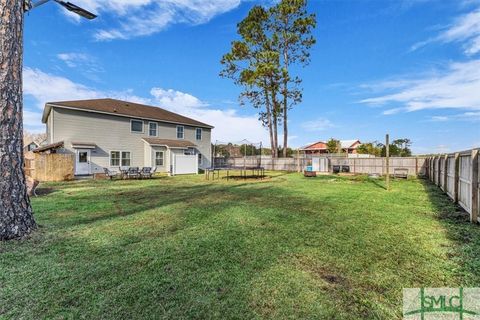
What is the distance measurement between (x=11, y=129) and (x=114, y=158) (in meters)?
15.1

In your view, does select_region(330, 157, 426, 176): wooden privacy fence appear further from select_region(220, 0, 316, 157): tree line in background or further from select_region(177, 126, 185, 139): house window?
select_region(177, 126, 185, 139): house window

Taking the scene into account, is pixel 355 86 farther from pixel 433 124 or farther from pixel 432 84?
pixel 433 124

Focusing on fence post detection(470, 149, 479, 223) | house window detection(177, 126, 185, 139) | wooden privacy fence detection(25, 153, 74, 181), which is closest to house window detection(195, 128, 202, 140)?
house window detection(177, 126, 185, 139)

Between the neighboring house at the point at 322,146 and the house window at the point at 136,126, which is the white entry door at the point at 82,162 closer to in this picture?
the house window at the point at 136,126

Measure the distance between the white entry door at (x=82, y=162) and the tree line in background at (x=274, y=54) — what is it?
14.6m

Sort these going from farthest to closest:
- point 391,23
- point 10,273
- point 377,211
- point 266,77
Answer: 1. point 266,77
2. point 391,23
3. point 377,211
4. point 10,273

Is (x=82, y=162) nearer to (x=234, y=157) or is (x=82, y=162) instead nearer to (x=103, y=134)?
(x=103, y=134)

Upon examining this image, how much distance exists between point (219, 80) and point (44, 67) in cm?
1445

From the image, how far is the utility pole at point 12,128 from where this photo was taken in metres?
3.66

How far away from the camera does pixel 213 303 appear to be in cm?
210

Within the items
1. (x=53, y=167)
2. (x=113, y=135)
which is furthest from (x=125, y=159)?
(x=53, y=167)

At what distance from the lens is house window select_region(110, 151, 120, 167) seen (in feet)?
57.5

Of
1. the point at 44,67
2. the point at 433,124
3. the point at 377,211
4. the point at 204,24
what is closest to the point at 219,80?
the point at 204,24

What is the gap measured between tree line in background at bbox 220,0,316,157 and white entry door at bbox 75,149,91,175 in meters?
14.6
